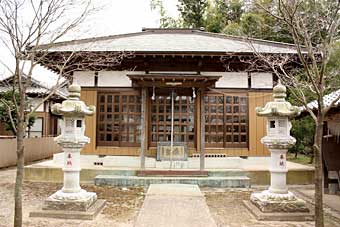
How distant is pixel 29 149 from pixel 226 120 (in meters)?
10.2

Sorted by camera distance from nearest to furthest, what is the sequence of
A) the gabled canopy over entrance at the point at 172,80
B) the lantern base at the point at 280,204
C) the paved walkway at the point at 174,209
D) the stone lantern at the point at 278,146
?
1. the paved walkway at the point at 174,209
2. the lantern base at the point at 280,204
3. the stone lantern at the point at 278,146
4. the gabled canopy over entrance at the point at 172,80

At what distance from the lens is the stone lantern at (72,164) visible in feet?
22.7

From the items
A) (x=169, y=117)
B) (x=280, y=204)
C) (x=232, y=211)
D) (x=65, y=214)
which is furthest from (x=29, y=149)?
(x=280, y=204)

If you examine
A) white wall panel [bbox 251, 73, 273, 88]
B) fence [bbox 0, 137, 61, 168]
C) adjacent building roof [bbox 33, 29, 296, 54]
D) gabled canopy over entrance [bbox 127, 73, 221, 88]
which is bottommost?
fence [bbox 0, 137, 61, 168]

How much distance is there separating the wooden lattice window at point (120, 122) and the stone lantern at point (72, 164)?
4.44m

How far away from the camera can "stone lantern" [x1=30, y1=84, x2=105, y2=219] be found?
6914 millimetres

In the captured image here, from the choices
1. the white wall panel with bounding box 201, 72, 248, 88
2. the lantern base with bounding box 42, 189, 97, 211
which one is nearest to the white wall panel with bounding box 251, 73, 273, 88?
the white wall panel with bounding box 201, 72, 248, 88

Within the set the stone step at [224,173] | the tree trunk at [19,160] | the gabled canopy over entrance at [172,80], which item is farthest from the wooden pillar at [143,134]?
the tree trunk at [19,160]

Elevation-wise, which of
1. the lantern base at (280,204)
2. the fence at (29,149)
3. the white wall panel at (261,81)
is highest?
the white wall panel at (261,81)

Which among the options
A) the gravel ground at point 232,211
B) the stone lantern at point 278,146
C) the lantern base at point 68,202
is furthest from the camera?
the stone lantern at point 278,146

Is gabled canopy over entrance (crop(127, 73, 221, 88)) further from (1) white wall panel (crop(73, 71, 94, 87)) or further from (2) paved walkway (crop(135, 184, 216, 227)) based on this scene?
(2) paved walkway (crop(135, 184, 216, 227))

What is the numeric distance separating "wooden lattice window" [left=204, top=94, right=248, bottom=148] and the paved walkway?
3.24 m

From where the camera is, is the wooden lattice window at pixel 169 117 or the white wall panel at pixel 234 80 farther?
the wooden lattice window at pixel 169 117

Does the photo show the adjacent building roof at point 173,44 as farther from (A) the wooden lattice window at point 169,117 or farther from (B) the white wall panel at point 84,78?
(A) the wooden lattice window at point 169,117
